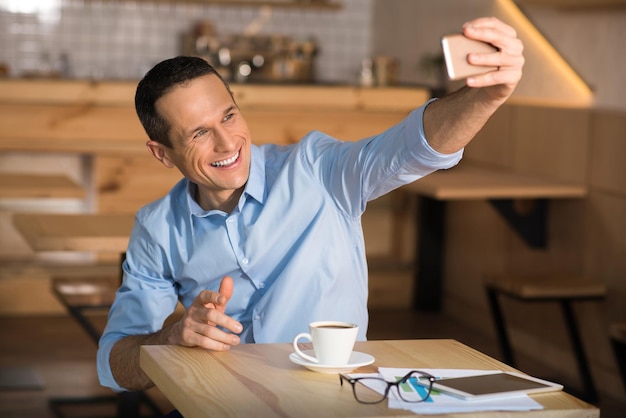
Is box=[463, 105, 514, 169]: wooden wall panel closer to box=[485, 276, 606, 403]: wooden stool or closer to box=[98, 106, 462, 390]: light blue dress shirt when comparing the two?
box=[485, 276, 606, 403]: wooden stool

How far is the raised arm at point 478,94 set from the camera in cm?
138

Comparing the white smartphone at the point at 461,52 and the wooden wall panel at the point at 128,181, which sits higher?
the white smartphone at the point at 461,52

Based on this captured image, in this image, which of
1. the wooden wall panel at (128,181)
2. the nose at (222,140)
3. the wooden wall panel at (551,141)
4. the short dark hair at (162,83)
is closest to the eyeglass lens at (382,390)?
the nose at (222,140)

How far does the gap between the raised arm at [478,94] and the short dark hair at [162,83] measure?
453 millimetres

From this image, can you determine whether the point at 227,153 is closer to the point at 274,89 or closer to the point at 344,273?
the point at 344,273

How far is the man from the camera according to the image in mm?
1833

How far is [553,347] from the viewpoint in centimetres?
421

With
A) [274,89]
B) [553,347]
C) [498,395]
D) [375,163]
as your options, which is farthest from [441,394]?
[274,89]

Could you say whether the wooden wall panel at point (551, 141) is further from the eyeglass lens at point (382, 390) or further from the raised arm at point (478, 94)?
the eyeglass lens at point (382, 390)

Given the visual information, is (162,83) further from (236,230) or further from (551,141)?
(551,141)

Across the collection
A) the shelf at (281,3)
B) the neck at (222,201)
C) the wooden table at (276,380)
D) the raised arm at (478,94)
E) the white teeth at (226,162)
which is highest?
the shelf at (281,3)

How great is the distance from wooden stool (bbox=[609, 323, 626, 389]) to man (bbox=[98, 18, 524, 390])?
147 cm

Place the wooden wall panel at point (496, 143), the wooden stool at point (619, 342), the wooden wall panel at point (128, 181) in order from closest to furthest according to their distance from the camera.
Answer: the wooden stool at point (619, 342) < the wooden wall panel at point (496, 143) < the wooden wall panel at point (128, 181)

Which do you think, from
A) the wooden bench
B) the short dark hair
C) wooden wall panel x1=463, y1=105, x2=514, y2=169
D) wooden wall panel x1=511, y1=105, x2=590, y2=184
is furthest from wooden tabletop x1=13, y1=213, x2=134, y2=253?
wooden wall panel x1=463, y1=105, x2=514, y2=169
